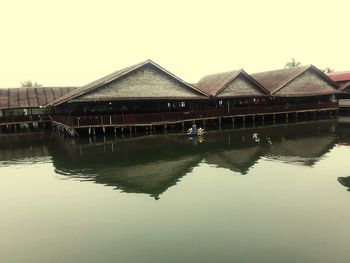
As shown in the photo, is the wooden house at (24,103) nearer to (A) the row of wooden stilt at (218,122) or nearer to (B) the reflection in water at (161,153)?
(A) the row of wooden stilt at (218,122)

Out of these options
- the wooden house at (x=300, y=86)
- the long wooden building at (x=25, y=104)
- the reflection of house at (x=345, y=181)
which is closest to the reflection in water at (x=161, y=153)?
the reflection of house at (x=345, y=181)

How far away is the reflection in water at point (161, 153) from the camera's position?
15.7m

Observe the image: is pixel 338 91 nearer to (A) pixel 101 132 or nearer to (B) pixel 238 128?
(B) pixel 238 128

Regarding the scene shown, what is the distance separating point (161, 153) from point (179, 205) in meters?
9.38

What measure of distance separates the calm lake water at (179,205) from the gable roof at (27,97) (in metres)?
17.8

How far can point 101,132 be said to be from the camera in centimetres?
3000

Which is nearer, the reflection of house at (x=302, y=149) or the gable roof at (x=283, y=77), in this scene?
the reflection of house at (x=302, y=149)

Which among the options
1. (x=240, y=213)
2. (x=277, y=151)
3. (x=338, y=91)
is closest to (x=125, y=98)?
(x=277, y=151)

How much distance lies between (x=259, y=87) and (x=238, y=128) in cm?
651

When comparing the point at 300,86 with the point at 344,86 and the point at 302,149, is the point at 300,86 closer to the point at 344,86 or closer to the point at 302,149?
the point at 344,86

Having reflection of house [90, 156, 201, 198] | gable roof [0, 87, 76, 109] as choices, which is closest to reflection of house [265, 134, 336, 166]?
reflection of house [90, 156, 201, 198]

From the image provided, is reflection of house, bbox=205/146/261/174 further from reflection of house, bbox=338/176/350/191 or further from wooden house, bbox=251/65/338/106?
wooden house, bbox=251/65/338/106

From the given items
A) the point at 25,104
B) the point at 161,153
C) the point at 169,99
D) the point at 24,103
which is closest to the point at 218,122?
the point at 169,99

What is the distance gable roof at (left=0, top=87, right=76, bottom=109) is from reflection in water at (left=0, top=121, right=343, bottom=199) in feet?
29.9
